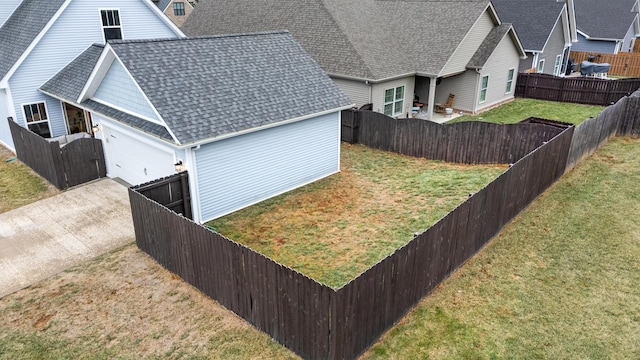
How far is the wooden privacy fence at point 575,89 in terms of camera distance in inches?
1117

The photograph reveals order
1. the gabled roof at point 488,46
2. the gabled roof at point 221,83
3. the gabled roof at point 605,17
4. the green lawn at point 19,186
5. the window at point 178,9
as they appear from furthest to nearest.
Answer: the window at point 178,9 → the gabled roof at point 605,17 → the gabled roof at point 488,46 → the green lawn at point 19,186 → the gabled roof at point 221,83

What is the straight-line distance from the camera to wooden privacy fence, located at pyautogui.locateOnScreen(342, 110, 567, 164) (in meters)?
18.0

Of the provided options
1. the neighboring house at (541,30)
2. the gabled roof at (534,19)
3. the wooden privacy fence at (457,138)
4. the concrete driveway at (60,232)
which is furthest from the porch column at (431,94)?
the concrete driveway at (60,232)

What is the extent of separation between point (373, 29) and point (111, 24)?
47.2 ft

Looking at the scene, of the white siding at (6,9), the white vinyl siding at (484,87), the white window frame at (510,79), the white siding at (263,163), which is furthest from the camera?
the white window frame at (510,79)

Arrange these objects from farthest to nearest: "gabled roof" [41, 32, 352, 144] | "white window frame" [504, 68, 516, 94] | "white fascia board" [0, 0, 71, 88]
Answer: "white window frame" [504, 68, 516, 94] < "white fascia board" [0, 0, 71, 88] < "gabled roof" [41, 32, 352, 144]

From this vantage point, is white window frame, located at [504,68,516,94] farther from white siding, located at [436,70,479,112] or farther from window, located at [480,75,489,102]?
white siding, located at [436,70,479,112]

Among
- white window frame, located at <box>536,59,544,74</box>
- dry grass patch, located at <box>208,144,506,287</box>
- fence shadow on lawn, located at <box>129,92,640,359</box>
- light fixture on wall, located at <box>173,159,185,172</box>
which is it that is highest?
white window frame, located at <box>536,59,544,74</box>

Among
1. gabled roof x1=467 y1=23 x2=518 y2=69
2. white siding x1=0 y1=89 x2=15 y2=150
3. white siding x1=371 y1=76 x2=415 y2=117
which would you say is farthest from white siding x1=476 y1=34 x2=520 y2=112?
white siding x1=0 y1=89 x2=15 y2=150

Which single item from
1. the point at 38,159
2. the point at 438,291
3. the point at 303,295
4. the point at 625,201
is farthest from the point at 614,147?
the point at 38,159

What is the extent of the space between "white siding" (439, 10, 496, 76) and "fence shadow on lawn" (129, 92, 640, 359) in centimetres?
1248

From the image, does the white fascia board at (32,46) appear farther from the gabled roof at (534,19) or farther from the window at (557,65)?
the window at (557,65)

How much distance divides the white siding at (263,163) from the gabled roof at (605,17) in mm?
36622

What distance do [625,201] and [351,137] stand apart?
37.2ft
